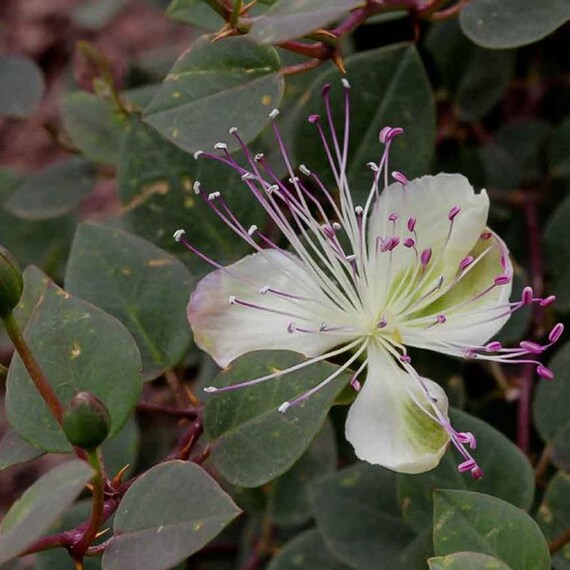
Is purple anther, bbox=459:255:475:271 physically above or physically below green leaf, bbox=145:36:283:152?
below

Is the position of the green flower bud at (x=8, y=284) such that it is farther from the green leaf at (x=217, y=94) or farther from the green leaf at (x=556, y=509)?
the green leaf at (x=556, y=509)

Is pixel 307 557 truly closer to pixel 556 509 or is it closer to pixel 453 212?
pixel 556 509

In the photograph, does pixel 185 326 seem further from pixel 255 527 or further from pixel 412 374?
pixel 255 527

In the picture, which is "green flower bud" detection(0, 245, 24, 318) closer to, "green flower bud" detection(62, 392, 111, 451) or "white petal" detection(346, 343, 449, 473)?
"green flower bud" detection(62, 392, 111, 451)

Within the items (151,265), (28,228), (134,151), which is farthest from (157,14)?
(151,265)

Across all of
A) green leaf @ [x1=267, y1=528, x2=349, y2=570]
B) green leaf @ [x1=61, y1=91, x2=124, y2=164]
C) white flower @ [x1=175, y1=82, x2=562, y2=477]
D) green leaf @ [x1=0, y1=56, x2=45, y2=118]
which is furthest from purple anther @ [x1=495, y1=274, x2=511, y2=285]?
green leaf @ [x1=0, y1=56, x2=45, y2=118]

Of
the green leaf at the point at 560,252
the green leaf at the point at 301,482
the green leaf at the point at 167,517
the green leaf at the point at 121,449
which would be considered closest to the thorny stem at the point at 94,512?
the green leaf at the point at 167,517
